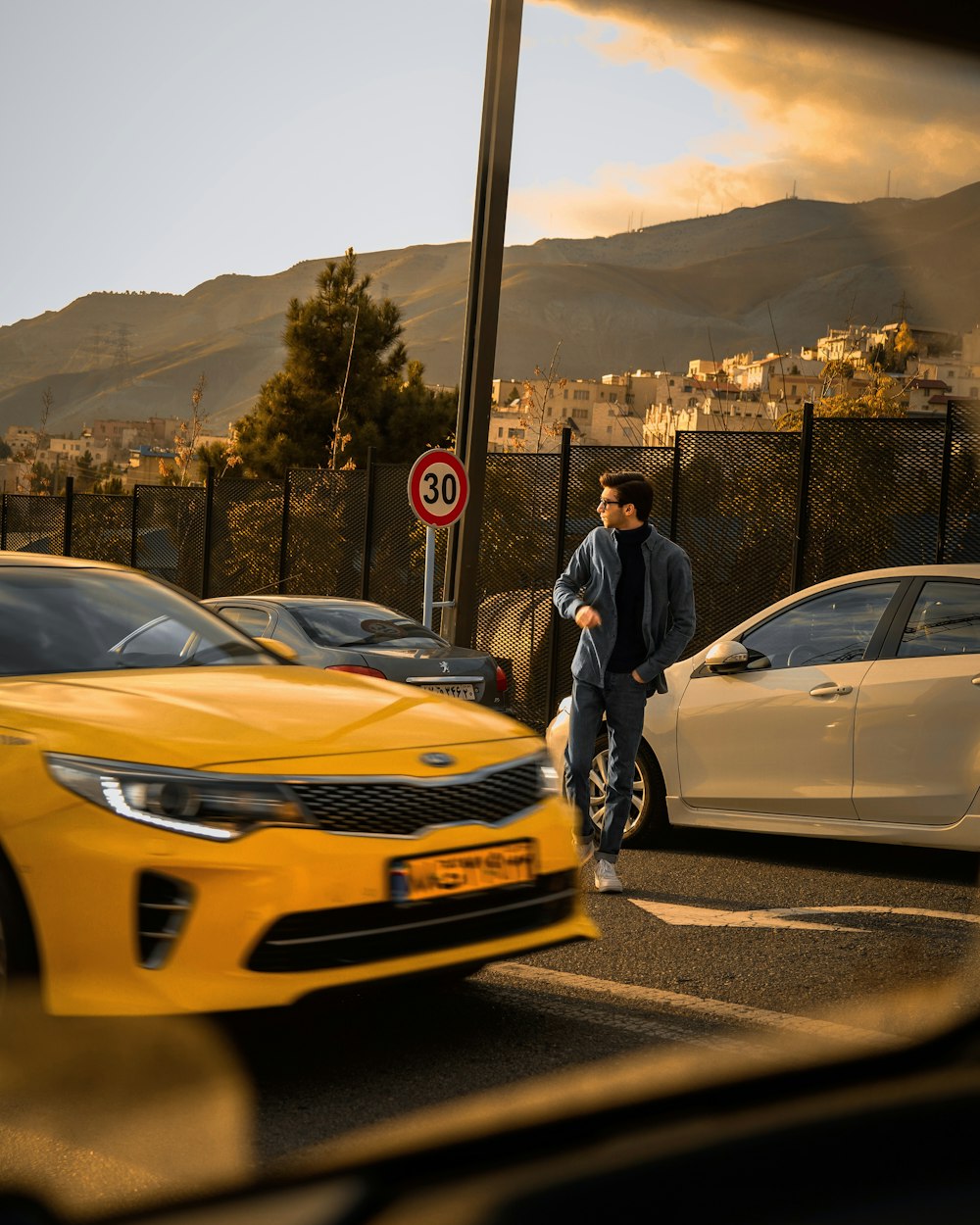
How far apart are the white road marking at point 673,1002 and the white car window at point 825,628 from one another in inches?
109

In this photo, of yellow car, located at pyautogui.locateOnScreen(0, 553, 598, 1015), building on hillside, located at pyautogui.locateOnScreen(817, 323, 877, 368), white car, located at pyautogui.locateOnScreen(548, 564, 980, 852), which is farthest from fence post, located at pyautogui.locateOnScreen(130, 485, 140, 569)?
yellow car, located at pyautogui.locateOnScreen(0, 553, 598, 1015)

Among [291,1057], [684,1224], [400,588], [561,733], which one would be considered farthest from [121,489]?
[684,1224]

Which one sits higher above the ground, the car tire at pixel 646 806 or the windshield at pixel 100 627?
the windshield at pixel 100 627

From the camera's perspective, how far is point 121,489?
166ft

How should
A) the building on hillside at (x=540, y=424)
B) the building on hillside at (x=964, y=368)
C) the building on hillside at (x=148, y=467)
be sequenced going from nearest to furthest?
the building on hillside at (x=964, y=368) → the building on hillside at (x=540, y=424) → the building on hillside at (x=148, y=467)

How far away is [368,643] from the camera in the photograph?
1012 centimetres

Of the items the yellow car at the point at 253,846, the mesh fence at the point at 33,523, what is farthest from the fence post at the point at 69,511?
the yellow car at the point at 253,846

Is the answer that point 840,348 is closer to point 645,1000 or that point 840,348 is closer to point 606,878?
point 606,878

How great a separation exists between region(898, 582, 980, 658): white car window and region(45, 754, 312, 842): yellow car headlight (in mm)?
4056

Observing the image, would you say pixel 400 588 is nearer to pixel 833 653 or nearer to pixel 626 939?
pixel 833 653

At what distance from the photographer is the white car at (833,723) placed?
6570 millimetres

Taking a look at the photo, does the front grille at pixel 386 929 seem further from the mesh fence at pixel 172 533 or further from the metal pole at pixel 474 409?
the mesh fence at pixel 172 533

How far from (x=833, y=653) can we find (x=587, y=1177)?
6.38m

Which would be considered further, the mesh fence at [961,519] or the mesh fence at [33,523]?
the mesh fence at [33,523]
